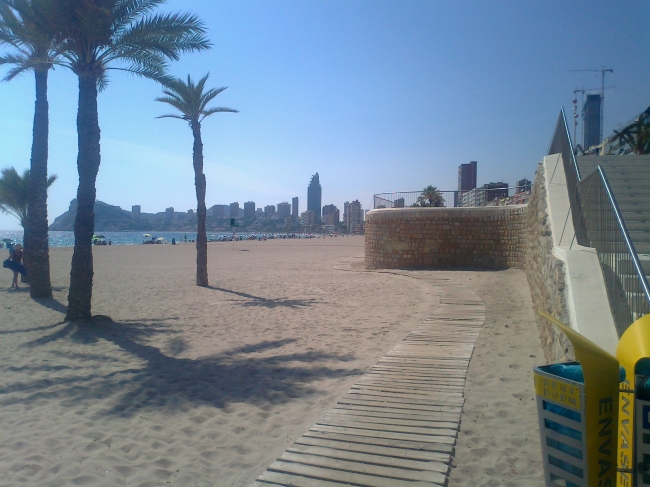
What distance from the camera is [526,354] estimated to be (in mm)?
6547

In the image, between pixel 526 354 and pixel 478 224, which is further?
pixel 478 224

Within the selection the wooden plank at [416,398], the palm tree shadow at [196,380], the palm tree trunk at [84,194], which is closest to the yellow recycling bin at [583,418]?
the wooden plank at [416,398]

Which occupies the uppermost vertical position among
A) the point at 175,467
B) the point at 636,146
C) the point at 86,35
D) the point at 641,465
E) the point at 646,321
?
the point at 86,35

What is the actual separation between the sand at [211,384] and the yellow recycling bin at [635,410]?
159 centimetres

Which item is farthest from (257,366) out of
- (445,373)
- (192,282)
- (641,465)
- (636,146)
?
(636,146)

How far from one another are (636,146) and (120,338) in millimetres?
15406

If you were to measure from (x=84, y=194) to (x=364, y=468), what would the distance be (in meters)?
8.25

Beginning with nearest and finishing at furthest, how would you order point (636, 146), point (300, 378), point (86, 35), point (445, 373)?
point (445, 373) < point (300, 378) < point (86, 35) < point (636, 146)

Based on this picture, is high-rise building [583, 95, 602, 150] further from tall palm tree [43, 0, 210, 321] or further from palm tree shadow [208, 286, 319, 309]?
tall palm tree [43, 0, 210, 321]

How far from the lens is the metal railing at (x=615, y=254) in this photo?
3828mm

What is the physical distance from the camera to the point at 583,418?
7.01 ft

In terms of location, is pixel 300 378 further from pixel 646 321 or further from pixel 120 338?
pixel 646 321

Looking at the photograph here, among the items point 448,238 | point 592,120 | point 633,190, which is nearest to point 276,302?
point 448,238

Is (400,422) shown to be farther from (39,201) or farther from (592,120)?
(592,120)
